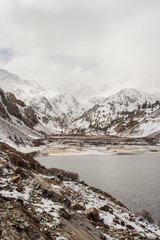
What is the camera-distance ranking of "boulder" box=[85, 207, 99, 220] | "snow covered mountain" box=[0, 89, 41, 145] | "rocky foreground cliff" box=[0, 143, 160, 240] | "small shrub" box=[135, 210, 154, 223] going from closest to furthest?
"rocky foreground cliff" box=[0, 143, 160, 240], "boulder" box=[85, 207, 99, 220], "small shrub" box=[135, 210, 154, 223], "snow covered mountain" box=[0, 89, 41, 145]

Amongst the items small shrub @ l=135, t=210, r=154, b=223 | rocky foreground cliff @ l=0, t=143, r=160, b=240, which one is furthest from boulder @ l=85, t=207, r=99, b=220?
small shrub @ l=135, t=210, r=154, b=223

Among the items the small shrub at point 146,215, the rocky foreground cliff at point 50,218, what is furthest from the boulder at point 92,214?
the small shrub at point 146,215

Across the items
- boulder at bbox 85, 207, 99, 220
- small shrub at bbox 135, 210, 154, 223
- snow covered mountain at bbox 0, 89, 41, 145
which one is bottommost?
small shrub at bbox 135, 210, 154, 223

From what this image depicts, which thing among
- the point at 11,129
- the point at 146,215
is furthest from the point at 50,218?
the point at 11,129

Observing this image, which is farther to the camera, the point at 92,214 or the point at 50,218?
the point at 92,214

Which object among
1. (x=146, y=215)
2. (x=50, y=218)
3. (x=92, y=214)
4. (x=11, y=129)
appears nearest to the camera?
(x=50, y=218)

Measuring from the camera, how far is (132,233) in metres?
13.1

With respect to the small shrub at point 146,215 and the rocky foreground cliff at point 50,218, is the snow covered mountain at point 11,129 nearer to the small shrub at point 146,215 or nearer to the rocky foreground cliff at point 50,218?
the small shrub at point 146,215

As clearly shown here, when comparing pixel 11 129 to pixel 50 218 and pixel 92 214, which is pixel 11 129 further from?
pixel 50 218

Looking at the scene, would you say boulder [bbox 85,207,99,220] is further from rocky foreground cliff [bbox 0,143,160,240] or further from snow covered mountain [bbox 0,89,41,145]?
snow covered mountain [bbox 0,89,41,145]

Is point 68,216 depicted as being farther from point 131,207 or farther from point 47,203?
point 131,207

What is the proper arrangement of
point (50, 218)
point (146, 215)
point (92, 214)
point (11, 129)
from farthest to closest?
point (11, 129), point (146, 215), point (92, 214), point (50, 218)

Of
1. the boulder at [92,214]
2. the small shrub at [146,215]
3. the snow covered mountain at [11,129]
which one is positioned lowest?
the small shrub at [146,215]

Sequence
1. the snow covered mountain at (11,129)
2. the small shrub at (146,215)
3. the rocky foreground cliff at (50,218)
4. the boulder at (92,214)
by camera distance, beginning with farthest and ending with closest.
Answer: the snow covered mountain at (11,129) < the small shrub at (146,215) < the boulder at (92,214) < the rocky foreground cliff at (50,218)
